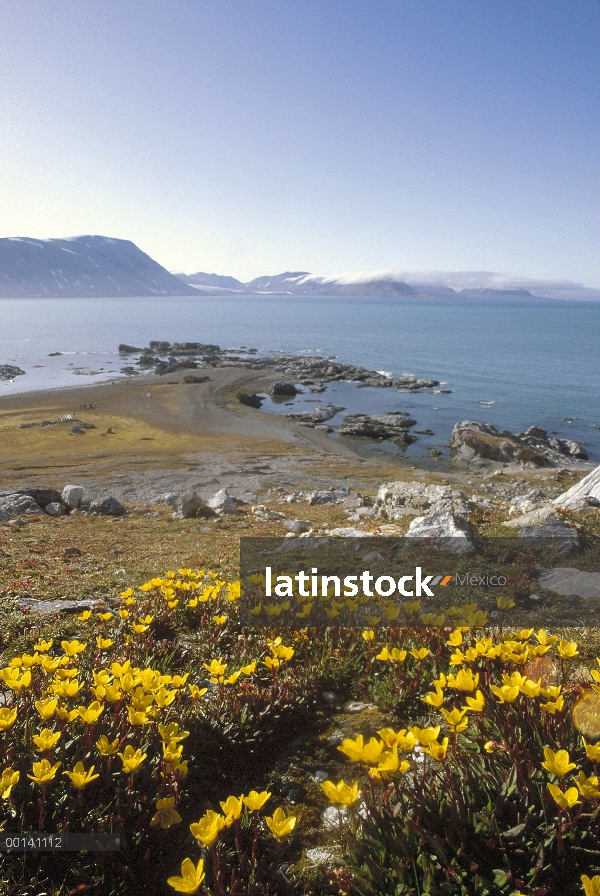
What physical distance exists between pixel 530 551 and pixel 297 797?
250 inches

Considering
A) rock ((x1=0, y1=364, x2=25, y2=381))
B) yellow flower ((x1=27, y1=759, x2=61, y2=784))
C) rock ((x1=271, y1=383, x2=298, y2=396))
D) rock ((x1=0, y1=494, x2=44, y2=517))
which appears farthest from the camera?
rock ((x1=0, y1=364, x2=25, y2=381))

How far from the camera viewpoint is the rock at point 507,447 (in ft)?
121

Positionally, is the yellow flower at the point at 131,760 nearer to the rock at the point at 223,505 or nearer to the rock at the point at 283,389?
the rock at the point at 223,505

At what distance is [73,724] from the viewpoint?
352 cm

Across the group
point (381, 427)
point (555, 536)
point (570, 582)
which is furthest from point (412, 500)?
point (381, 427)

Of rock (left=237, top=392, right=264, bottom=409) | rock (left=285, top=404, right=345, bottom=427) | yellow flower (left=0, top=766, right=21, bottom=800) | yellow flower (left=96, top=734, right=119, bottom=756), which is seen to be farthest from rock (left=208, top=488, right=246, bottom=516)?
rock (left=237, top=392, right=264, bottom=409)

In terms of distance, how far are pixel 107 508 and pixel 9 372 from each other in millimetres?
66631

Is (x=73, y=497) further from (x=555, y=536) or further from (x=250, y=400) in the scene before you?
(x=250, y=400)

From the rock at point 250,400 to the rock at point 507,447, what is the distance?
22.8 metres

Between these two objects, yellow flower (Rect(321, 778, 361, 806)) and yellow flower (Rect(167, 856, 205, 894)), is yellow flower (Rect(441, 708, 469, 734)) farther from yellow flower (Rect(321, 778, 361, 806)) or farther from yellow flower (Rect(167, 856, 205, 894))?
yellow flower (Rect(167, 856, 205, 894))

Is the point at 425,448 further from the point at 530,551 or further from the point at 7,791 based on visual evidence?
the point at 7,791

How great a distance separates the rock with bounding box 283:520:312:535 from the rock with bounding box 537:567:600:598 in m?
7.98

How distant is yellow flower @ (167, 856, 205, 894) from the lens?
2.25m

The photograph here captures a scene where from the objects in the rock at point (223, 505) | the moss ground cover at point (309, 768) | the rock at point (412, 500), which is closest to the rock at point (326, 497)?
the rock at point (412, 500)
